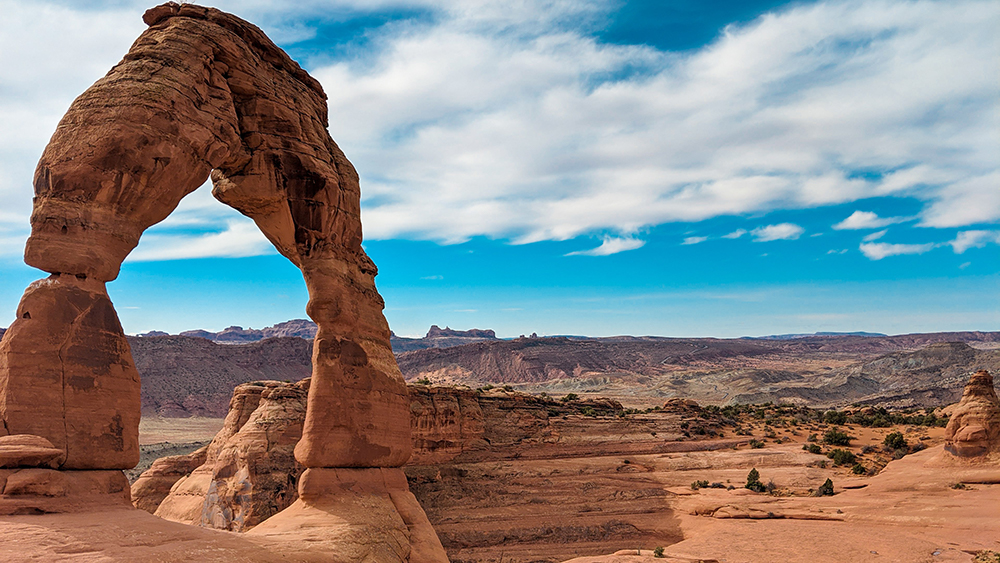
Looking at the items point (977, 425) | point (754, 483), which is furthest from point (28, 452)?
point (977, 425)

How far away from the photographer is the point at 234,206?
46.2 ft

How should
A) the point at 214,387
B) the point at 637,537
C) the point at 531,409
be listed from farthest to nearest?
1. the point at 214,387
2. the point at 531,409
3. the point at 637,537

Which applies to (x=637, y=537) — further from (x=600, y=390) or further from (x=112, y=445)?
(x=600, y=390)

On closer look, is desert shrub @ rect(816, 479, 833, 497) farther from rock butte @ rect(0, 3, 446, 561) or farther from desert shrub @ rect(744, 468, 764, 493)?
rock butte @ rect(0, 3, 446, 561)

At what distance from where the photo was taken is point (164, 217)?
36.3ft

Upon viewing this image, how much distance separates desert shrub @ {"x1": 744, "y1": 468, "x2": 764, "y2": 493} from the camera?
28.9m

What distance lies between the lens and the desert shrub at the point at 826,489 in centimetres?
2678

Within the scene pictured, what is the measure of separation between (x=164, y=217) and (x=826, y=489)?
2772 cm

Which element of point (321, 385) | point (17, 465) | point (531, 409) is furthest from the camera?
point (531, 409)

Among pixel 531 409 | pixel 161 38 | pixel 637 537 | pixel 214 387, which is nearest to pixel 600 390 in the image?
pixel 214 387

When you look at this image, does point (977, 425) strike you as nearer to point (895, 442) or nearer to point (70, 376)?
point (895, 442)

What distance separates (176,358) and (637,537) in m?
94.8

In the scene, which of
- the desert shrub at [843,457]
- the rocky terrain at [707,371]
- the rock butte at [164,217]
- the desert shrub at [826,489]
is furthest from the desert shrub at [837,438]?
the rocky terrain at [707,371]

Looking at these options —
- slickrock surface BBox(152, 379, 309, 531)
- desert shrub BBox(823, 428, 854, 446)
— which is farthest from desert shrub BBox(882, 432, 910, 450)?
slickrock surface BBox(152, 379, 309, 531)
